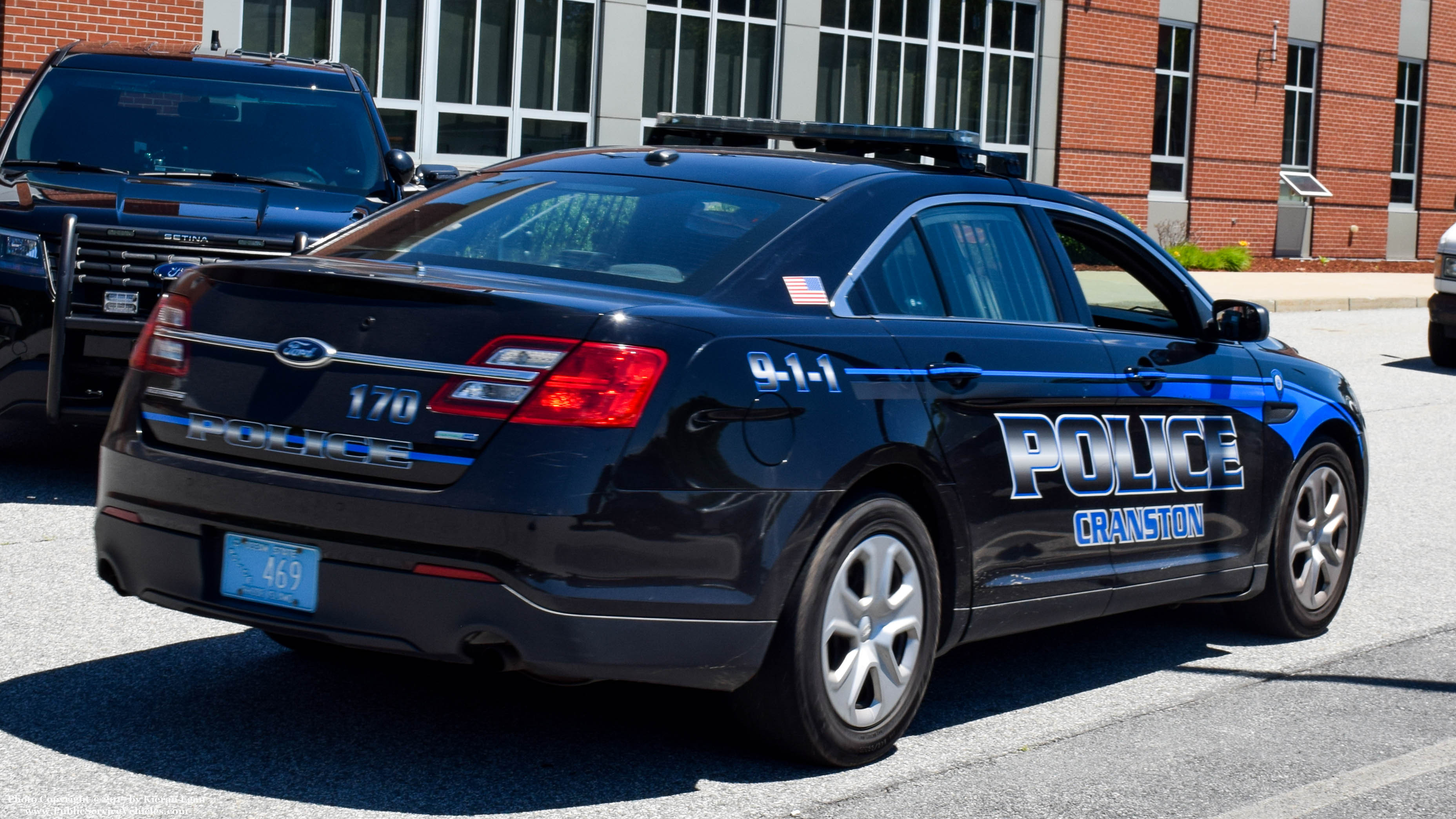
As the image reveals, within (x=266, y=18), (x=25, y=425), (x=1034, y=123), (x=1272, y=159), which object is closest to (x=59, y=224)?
(x=25, y=425)

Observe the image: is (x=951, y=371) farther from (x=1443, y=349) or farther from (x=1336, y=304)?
(x=1336, y=304)

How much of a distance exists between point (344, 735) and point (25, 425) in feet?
20.3

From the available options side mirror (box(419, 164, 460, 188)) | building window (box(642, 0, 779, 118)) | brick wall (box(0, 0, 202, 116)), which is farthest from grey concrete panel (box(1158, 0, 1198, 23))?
side mirror (box(419, 164, 460, 188))

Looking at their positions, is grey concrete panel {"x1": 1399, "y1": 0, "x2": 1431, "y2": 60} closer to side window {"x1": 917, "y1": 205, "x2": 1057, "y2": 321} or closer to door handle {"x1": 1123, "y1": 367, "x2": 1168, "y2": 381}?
door handle {"x1": 1123, "y1": 367, "x2": 1168, "y2": 381}

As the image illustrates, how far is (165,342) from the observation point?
4.57 metres

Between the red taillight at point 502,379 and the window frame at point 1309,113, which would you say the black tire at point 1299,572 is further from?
the window frame at point 1309,113

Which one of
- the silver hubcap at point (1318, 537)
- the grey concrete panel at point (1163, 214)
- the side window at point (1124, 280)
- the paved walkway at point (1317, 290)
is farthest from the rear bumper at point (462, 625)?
the grey concrete panel at point (1163, 214)

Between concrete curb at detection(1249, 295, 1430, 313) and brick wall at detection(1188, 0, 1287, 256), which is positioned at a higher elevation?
brick wall at detection(1188, 0, 1287, 256)

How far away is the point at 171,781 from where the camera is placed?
13.8 ft

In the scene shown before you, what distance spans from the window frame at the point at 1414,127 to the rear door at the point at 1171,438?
30.9 m

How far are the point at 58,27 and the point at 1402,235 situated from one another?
26.7 meters

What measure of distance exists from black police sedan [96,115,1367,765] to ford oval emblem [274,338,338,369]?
10 millimetres

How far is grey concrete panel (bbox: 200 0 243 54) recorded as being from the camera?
61.1ft

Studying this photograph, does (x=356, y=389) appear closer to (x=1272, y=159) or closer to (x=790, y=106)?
(x=790, y=106)
